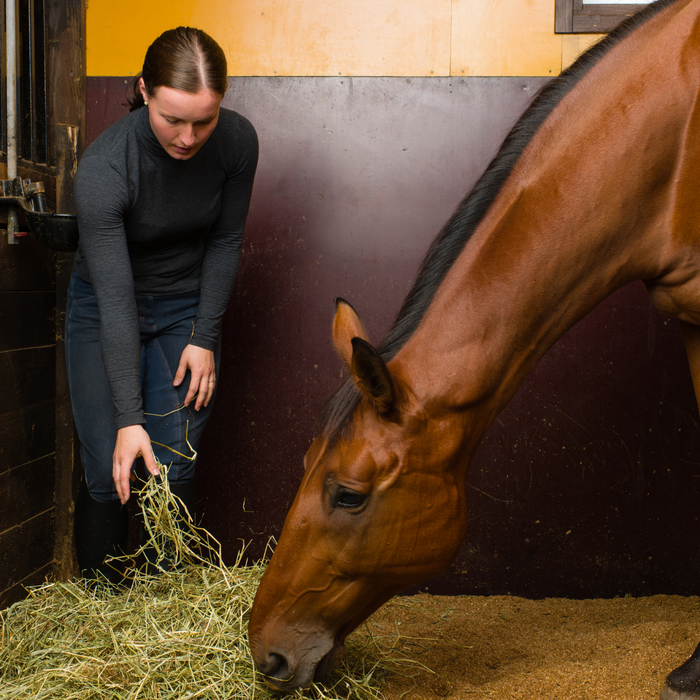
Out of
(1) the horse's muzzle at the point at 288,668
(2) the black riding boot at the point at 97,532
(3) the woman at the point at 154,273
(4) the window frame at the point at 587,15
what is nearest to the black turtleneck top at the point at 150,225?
(3) the woman at the point at 154,273

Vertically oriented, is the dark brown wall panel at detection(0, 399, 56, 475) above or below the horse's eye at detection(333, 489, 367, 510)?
below

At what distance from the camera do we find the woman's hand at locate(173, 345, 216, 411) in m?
1.73

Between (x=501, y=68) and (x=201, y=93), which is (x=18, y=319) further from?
(x=501, y=68)

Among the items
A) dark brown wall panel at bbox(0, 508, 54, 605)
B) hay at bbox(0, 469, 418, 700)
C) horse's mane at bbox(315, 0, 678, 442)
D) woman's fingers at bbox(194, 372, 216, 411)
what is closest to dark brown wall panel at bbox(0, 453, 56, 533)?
dark brown wall panel at bbox(0, 508, 54, 605)

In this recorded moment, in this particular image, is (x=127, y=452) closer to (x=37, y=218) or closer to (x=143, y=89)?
(x=37, y=218)

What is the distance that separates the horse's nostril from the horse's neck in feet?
1.92

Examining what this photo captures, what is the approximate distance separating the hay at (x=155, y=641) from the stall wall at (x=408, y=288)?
613 mm

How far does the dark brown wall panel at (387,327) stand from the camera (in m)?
2.21

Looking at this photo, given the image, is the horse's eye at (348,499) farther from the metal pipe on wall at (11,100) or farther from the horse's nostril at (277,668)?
the metal pipe on wall at (11,100)

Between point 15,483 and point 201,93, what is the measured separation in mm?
1369

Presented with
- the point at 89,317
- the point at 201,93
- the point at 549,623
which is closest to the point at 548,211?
the point at 201,93

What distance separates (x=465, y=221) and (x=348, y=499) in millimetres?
616

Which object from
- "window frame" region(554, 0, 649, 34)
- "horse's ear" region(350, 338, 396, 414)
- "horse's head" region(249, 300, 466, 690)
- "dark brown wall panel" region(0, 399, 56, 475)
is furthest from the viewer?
"window frame" region(554, 0, 649, 34)

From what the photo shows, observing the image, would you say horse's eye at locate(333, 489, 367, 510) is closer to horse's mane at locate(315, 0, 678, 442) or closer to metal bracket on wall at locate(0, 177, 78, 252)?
horse's mane at locate(315, 0, 678, 442)
